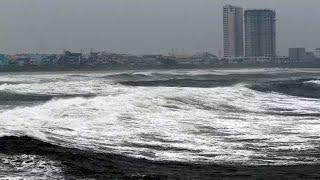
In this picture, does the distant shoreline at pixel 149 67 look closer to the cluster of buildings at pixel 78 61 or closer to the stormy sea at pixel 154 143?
the cluster of buildings at pixel 78 61

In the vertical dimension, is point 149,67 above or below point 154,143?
below

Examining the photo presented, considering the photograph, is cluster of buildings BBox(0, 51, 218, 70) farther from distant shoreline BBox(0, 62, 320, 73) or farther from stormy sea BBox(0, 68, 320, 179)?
stormy sea BBox(0, 68, 320, 179)

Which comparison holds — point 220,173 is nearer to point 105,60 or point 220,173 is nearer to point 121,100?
point 121,100

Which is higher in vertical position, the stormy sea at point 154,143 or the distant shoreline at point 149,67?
the stormy sea at point 154,143

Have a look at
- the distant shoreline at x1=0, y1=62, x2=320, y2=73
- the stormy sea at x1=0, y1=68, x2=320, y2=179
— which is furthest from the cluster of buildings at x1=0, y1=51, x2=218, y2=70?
the stormy sea at x1=0, y1=68, x2=320, y2=179

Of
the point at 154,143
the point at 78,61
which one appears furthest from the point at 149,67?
the point at 154,143

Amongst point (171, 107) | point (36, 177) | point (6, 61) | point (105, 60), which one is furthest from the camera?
point (105, 60)

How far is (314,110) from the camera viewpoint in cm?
2592

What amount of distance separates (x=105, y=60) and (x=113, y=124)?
116 metres

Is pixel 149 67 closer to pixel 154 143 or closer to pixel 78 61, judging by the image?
pixel 78 61

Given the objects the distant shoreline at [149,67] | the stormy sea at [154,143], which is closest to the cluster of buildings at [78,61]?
the distant shoreline at [149,67]

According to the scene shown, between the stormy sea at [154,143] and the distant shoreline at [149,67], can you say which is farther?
the distant shoreline at [149,67]

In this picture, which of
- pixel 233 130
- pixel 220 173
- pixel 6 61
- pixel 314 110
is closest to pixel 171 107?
pixel 314 110

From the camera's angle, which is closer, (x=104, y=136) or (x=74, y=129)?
(x=104, y=136)
